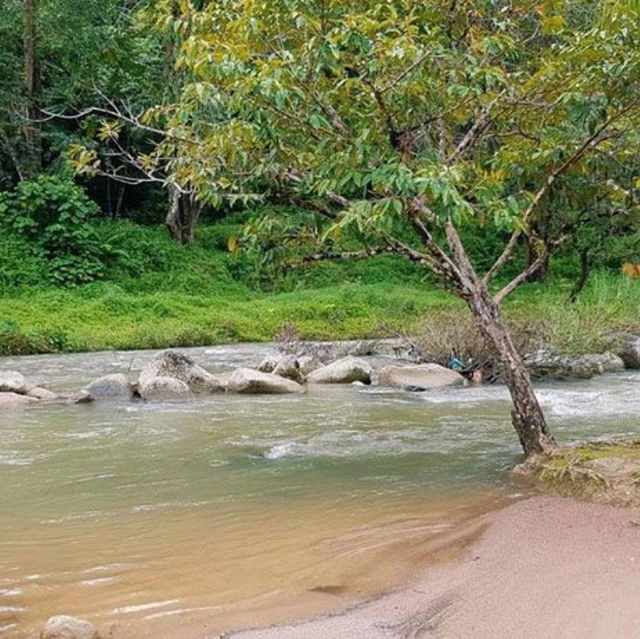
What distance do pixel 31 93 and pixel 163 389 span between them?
15.5 metres

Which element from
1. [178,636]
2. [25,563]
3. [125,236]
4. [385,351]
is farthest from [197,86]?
[125,236]

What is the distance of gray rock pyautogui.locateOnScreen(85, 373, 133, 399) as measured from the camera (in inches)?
403

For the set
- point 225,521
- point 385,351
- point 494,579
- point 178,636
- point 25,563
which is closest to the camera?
point 178,636

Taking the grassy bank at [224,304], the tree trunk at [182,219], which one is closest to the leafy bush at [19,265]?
the grassy bank at [224,304]

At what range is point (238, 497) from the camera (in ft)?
18.4

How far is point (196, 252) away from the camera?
78.2 ft

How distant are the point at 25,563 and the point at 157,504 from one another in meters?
1.22

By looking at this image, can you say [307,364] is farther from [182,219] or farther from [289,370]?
[182,219]

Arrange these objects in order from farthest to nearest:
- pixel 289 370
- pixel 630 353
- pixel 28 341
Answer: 1. pixel 28 341
2. pixel 630 353
3. pixel 289 370

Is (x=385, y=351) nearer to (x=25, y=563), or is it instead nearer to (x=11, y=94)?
(x=25, y=563)

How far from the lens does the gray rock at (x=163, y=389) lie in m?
10.3

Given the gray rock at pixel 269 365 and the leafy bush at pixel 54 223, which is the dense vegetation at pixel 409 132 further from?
the leafy bush at pixel 54 223

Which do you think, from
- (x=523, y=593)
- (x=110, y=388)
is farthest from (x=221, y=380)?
(x=523, y=593)

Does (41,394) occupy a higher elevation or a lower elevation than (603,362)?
lower
